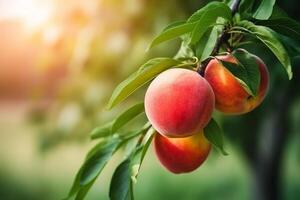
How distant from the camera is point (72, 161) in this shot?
4.38 m

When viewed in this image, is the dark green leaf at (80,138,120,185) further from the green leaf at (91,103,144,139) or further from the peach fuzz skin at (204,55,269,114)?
the peach fuzz skin at (204,55,269,114)

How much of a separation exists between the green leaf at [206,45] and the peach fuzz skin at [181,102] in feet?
0.11

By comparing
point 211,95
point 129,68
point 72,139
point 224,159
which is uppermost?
point 211,95

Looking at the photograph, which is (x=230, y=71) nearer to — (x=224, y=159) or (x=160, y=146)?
(x=160, y=146)

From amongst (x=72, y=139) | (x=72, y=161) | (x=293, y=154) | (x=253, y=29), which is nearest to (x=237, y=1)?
(x=253, y=29)

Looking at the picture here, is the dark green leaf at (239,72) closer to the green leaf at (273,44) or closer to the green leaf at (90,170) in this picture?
the green leaf at (273,44)

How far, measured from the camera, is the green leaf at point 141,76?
1.86 ft

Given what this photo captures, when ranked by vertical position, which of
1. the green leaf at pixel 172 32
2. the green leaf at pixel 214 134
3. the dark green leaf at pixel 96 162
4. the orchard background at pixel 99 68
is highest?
the green leaf at pixel 172 32

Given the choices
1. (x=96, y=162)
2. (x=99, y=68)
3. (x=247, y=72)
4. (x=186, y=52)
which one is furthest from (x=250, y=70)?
(x=99, y=68)

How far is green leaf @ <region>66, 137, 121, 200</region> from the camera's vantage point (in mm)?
681

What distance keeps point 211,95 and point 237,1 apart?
154 mm

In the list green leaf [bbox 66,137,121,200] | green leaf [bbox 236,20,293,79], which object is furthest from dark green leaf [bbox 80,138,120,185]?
green leaf [bbox 236,20,293,79]

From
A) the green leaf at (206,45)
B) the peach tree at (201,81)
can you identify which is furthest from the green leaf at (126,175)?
the green leaf at (206,45)

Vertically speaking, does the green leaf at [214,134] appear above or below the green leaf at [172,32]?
below
